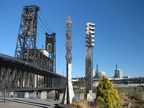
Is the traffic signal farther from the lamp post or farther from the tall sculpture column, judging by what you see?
the tall sculpture column

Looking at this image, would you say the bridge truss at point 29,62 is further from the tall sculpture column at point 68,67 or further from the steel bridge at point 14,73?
the tall sculpture column at point 68,67

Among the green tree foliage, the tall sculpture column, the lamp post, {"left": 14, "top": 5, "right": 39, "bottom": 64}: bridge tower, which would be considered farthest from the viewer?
{"left": 14, "top": 5, "right": 39, "bottom": 64}: bridge tower

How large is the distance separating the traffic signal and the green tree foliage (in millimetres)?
25318

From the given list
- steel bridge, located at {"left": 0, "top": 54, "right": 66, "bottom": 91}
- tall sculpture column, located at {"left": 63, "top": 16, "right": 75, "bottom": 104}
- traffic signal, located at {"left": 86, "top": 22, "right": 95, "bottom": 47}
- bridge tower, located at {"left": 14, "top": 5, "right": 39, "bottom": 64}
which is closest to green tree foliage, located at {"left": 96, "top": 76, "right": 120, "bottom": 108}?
tall sculpture column, located at {"left": 63, "top": 16, "right": 75, "bottom": 104}

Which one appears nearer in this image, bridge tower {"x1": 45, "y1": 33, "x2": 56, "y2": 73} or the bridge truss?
the bridge truss

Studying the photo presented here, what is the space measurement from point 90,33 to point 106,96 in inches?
1040

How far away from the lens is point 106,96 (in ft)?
65.1

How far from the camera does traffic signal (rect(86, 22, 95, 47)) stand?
45.6 metres

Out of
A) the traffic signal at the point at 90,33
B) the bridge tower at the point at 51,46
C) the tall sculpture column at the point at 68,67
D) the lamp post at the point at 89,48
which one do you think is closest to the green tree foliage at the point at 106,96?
the tall sculpture column at the point at 68,67

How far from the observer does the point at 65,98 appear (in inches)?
960

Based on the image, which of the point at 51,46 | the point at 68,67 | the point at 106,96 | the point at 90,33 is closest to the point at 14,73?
the point at 90,33

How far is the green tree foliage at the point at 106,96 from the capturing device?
1938cm

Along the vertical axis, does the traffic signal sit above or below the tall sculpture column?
above

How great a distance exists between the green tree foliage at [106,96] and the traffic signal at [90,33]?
25.3m
